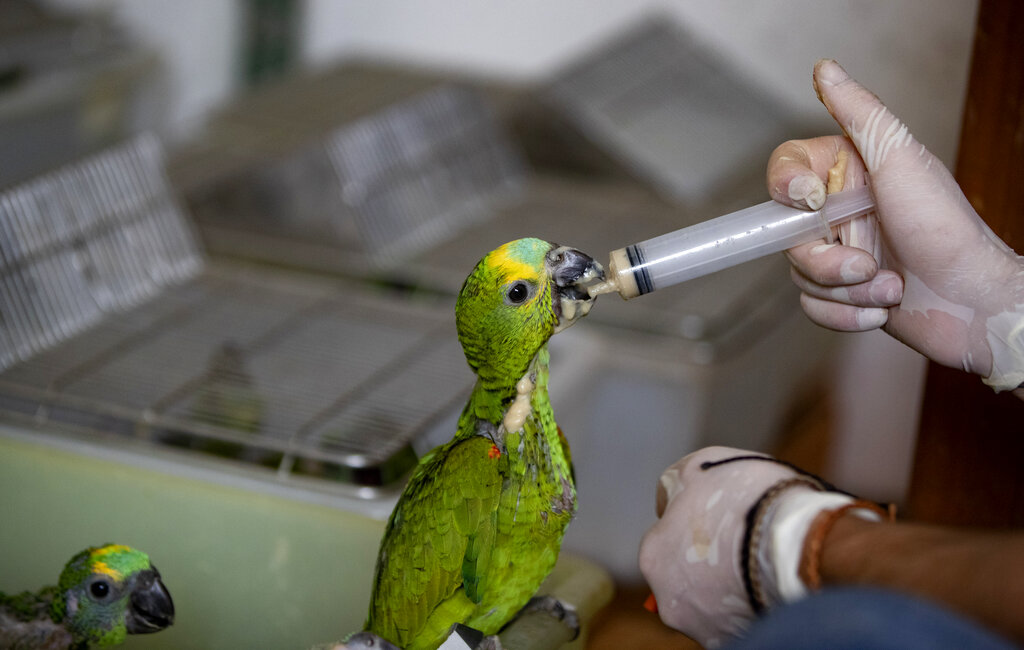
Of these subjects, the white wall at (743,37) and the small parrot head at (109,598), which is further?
the white wall at (743,37)

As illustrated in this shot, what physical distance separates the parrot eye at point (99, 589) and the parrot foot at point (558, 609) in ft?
0.98

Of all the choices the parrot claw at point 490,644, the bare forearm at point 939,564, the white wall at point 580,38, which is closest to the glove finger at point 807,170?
the bare forearm at point 939,564

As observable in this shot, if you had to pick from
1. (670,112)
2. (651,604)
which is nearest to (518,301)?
(651,604)

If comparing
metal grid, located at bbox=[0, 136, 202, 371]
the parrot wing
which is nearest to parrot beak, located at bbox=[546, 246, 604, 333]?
the parrot wing

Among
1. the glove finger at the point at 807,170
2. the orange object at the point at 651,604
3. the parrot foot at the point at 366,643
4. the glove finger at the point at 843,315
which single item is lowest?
the parrot foot at the point at 366,643

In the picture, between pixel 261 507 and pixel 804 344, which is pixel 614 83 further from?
pixel 261 507

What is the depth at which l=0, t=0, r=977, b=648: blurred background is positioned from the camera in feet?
3.21

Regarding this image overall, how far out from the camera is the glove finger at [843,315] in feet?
2.58

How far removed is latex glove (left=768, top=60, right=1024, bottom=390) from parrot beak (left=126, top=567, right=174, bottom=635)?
20.2 inches

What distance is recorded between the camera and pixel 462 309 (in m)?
0.68

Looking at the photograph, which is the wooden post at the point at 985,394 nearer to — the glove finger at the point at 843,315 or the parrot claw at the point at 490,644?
the glove finger at the point at 843,315

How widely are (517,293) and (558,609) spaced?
10.6 inches

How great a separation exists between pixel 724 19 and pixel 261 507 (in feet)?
4.99

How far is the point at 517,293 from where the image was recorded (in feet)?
2.19
